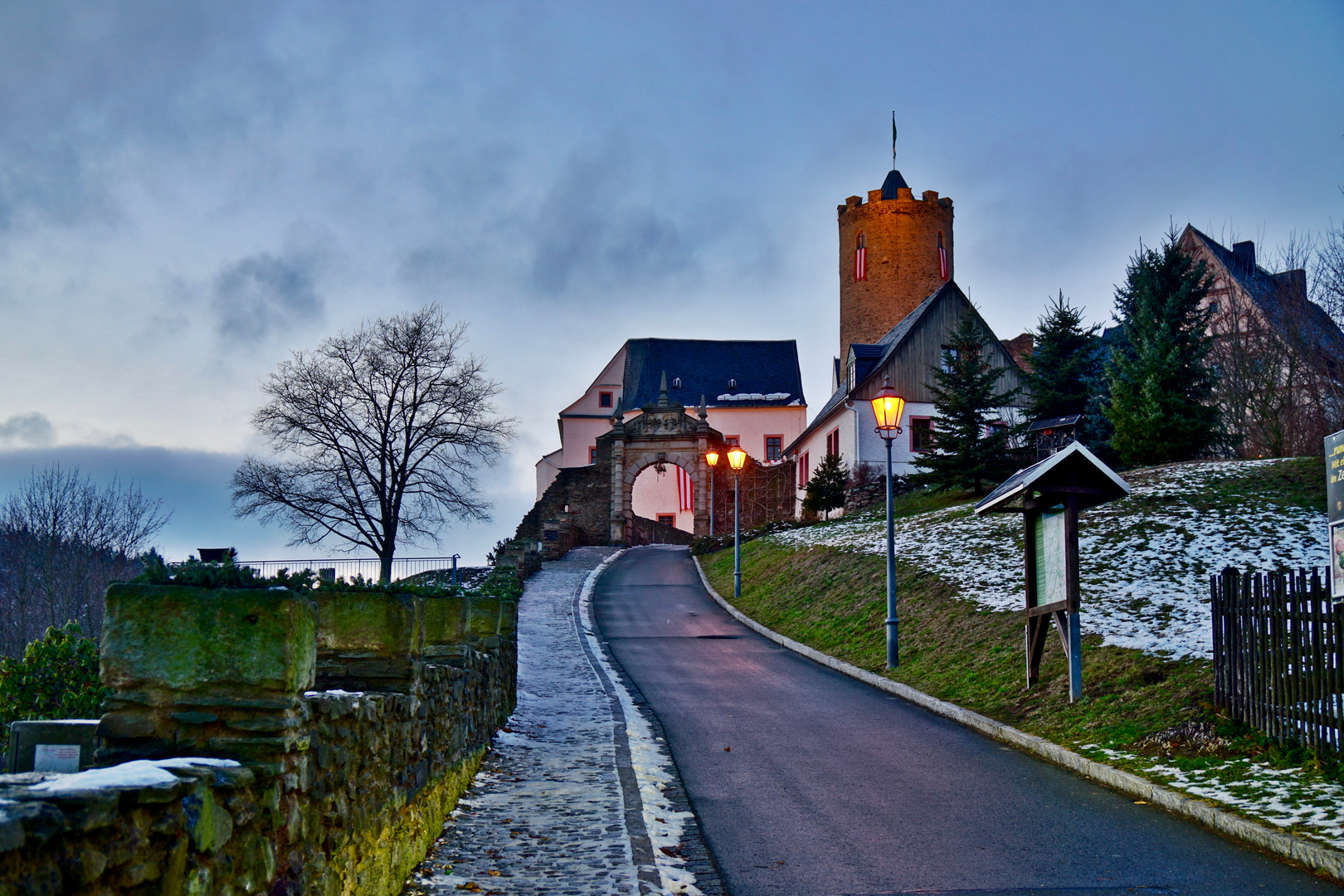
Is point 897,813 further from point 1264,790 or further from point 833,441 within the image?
point 833,441

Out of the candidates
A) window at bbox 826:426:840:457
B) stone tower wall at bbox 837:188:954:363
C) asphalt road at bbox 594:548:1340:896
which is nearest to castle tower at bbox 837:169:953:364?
stone tower wall at bbox 837:188:954:363

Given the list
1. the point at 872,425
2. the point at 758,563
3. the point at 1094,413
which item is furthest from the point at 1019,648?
the point at 872,425

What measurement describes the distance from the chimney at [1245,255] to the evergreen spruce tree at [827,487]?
17.3m

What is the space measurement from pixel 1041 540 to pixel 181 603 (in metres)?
11.0

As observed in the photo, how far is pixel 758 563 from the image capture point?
31562mm

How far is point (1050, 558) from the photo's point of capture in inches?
496

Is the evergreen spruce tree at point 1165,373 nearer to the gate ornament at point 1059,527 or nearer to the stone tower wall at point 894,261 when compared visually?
the gate ornament at point 1059,527

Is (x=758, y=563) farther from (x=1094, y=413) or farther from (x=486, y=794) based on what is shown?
(x=486, y=794)

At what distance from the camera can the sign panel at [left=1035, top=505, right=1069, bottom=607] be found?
40.1ft

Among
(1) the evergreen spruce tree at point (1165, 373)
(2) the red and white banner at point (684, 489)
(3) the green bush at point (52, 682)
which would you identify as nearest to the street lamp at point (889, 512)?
(3) the green bush at point (52, 682)

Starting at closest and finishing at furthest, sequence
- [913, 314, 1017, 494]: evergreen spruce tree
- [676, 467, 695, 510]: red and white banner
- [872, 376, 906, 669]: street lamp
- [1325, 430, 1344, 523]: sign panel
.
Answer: [1325, 430, 1344, 523]: sign panel
[872, 376, 906, 669]: street lamp
[913, 314, 1017, 494]: evergreen spruce tree
[676, 467, 695, 510]: red and white banner

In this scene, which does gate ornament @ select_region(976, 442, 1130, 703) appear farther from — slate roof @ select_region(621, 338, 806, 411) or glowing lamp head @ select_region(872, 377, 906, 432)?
slate roof @ select_region(621, 338, 806, 411)

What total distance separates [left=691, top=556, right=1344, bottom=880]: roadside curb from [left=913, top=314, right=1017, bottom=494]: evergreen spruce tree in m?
17.3

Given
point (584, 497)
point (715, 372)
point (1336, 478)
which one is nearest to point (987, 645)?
point (1336, 478)
